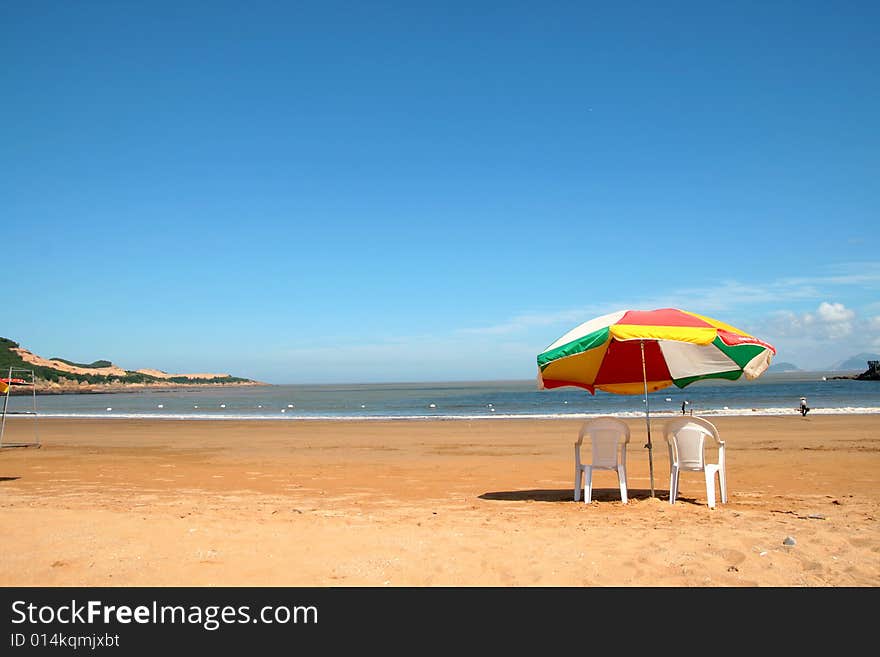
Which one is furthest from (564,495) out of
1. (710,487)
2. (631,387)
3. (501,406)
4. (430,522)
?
(501,406)

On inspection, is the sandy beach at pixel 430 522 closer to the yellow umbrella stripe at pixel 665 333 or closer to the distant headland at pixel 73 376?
the yellow umbrella stripe at pixel 665 333

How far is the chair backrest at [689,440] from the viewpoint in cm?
796

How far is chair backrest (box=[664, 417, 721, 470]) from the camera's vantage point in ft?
26.1

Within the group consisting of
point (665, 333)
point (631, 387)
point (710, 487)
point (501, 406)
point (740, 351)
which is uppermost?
point (665, 333)

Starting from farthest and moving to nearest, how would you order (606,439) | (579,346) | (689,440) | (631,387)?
(631,387), (606,439), (689,440), (579,346)

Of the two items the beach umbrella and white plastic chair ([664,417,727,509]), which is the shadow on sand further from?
the beach umbrella

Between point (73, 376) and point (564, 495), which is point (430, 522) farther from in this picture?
point (73, 376)

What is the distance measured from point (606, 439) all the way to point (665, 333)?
171 cm

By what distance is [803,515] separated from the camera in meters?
7.06

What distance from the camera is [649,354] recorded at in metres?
8.88

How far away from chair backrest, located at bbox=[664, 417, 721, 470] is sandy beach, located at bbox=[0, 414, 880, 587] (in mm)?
561
